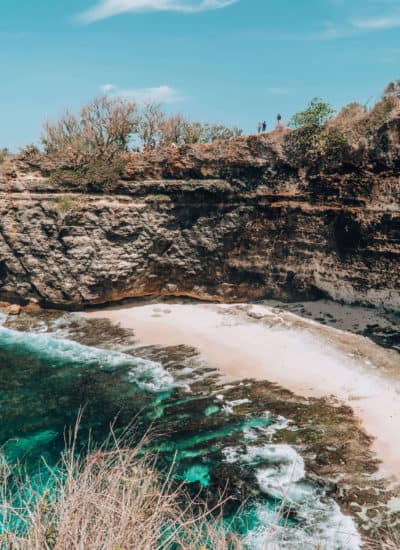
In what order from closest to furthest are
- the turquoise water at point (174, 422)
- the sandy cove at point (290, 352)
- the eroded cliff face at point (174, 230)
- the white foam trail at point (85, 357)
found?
the turquoise water at point (174, 422)
the sandy cove at point (290, 352)
the white foam trail at point (85, 357)
the eroded cliff face at point (174, 230)

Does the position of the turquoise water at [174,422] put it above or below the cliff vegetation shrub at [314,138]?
below

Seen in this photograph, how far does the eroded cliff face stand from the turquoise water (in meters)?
6.49

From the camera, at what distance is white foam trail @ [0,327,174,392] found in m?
19.5

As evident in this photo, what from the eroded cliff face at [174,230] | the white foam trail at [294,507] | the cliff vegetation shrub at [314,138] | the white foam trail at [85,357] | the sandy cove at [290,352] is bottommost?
the white foam trail at [294,507]

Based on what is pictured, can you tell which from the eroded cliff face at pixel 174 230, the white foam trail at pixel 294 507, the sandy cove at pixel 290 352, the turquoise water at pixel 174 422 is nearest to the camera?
the white foam trail at pixel 294 507

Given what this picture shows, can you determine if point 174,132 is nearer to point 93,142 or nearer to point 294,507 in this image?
point 93,142

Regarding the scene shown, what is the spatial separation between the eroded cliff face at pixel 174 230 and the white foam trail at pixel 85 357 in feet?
15.2

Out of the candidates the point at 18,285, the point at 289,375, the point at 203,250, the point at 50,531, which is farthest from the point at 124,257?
the point at 50,531

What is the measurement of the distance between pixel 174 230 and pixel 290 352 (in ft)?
39.9

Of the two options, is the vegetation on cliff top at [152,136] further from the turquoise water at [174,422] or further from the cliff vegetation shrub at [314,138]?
the turquoise water at [174,422]

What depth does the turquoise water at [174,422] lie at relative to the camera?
11664 mm

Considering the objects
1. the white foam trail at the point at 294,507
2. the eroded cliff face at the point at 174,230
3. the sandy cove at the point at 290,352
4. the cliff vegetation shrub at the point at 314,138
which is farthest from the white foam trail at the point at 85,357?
the cliff vegetation shrub at the point at 314,138

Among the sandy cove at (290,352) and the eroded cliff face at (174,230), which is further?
the eroded cliff face at (174,230)

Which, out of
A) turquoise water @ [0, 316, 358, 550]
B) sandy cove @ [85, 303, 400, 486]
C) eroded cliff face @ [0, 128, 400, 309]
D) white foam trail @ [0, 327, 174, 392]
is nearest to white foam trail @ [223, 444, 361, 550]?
turquoise water @ [0, 316, 358, 550]
